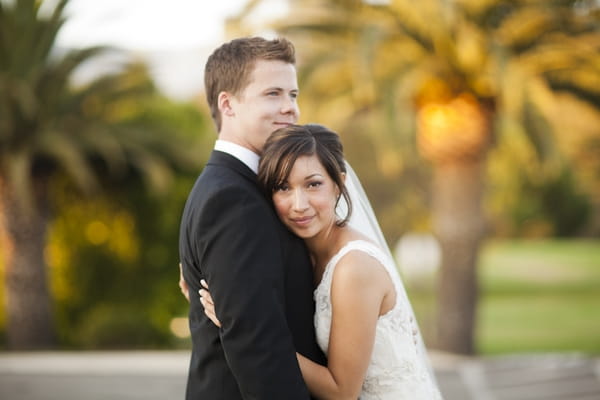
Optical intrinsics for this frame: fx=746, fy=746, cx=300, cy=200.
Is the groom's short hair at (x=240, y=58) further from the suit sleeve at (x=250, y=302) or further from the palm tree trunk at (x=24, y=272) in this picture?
the palm tree trunk at (x=24, y=272)

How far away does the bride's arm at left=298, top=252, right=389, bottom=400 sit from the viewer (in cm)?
224

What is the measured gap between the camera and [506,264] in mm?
30797

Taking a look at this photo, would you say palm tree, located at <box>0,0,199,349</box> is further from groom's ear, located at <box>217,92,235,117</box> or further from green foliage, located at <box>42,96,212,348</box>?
groom's ear, located at <box>217,92,235,117</box>

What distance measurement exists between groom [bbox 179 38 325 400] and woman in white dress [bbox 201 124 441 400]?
→ 0.19 ft

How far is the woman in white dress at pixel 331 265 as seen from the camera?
225cm

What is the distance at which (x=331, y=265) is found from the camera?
2346mm

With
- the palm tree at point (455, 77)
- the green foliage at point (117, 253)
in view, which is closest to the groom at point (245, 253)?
the palm tree at point (455, 77)

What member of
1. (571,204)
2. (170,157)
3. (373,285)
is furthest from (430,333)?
(571,204)

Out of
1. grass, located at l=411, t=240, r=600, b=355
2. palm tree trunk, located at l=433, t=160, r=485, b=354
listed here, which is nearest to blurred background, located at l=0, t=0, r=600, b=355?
palm tree trunk, located at l=433, t=160, r=485, b=354

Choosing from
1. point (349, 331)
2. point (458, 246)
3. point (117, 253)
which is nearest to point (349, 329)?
point (349, 331)

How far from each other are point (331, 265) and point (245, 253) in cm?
40

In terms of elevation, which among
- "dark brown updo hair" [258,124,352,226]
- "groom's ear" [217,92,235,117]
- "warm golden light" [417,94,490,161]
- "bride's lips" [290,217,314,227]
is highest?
"warm golden light" [417,94,490,161]

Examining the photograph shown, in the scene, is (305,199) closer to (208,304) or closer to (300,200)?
→ (300,200)

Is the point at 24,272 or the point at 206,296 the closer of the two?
the point at 206,296
